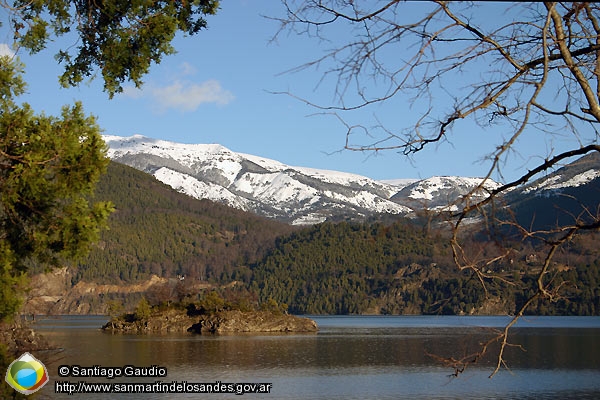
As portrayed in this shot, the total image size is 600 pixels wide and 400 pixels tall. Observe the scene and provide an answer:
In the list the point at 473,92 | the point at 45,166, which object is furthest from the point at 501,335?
the point at 45,166

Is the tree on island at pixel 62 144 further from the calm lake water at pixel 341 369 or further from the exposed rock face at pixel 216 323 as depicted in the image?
the exposed rock face at pixel 216 323

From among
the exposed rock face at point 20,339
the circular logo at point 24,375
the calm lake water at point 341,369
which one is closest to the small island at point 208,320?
the calm lake water at point 341,369

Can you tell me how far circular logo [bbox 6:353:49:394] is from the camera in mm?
10297

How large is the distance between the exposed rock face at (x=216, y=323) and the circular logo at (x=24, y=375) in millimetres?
76986

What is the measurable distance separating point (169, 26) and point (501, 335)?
259 inches

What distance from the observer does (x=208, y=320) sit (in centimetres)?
8762

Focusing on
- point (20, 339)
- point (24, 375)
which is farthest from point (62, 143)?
point (20, 339)

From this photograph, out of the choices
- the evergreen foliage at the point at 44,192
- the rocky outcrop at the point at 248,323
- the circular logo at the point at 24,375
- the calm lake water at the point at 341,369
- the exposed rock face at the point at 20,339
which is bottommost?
the calm lake water at the point at 341,369

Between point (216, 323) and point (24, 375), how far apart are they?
7792 cm

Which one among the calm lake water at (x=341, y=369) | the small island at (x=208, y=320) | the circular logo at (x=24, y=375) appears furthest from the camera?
the small island at (x=208, y=320)

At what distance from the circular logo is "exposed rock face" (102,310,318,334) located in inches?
3031

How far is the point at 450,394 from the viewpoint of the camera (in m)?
34.5

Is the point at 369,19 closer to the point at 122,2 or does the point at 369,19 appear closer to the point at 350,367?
the point at 122,2

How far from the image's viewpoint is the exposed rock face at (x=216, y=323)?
87812 mm
